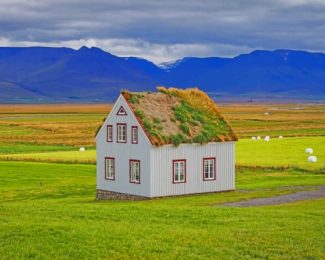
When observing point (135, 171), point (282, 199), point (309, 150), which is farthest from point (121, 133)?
point (309, 150)

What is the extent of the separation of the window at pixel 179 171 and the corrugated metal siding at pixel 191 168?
0.84 ft

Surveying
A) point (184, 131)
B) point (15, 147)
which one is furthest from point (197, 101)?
point (15, 147)

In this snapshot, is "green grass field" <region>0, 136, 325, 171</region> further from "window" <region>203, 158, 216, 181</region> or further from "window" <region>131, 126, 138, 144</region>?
"window" <region>131, 126, 138, 144</region>

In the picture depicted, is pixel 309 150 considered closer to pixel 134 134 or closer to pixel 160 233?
pixel 134 134

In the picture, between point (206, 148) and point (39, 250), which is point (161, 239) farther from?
point (206, 148)

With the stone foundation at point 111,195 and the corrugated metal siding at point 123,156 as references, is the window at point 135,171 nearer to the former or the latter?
the corrugated metal siding at point 123,156

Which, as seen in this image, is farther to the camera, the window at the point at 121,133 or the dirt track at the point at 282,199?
the window at the point at 121,133

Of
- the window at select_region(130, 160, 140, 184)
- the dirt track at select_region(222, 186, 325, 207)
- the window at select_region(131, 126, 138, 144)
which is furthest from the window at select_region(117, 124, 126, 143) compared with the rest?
the dirt track at select_region(222, 186, 325, 207)

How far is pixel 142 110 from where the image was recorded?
48.7m

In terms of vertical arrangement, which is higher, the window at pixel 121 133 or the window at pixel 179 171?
the window at pixel 121 133

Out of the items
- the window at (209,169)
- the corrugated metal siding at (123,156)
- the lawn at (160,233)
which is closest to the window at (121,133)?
the corrugated metal siding at (123,156)

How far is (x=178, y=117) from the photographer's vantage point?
164 feet

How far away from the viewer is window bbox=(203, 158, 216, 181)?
161ft

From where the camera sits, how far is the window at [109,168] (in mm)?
49938
